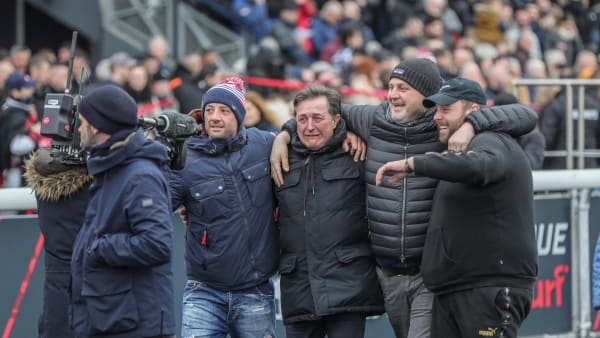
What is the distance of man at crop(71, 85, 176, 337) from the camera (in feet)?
17.5

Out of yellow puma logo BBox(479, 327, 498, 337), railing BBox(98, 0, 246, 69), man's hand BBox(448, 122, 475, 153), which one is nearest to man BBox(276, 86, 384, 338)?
man's hand BBox(448, 122, 475, 153)

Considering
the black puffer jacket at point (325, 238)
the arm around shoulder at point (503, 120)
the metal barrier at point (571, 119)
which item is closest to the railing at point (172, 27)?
the metal barrier at point (571, 119)

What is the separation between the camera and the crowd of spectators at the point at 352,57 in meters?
11.9

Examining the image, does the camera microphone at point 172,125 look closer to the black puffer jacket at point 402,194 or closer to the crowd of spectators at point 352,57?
the black puffer jacket at point 402,194

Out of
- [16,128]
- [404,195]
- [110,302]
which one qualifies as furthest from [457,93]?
[16,128]

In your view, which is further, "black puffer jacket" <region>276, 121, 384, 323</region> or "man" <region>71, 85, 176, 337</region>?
"black puffer jacket" <region>276, 121, 384, 323</region>

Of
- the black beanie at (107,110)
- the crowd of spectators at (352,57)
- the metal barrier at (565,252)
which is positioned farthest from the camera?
the crowd of spectators at (352,57)

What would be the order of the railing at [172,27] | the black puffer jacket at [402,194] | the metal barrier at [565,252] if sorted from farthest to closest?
the railing at [172,27]
the metal barrier at [565,252]
the black puffer jacket at [402,194]

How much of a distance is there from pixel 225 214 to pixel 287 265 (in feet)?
1.52

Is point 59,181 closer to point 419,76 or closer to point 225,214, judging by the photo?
point 225,214

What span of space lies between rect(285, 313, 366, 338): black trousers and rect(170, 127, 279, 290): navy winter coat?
0.37 meters

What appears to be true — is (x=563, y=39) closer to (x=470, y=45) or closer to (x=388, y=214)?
(x=470, y=45)

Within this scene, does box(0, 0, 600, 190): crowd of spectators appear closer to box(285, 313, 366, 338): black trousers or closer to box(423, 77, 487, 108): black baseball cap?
box(423, 77, 487, 108): black baseball cap

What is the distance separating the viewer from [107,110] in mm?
5465
